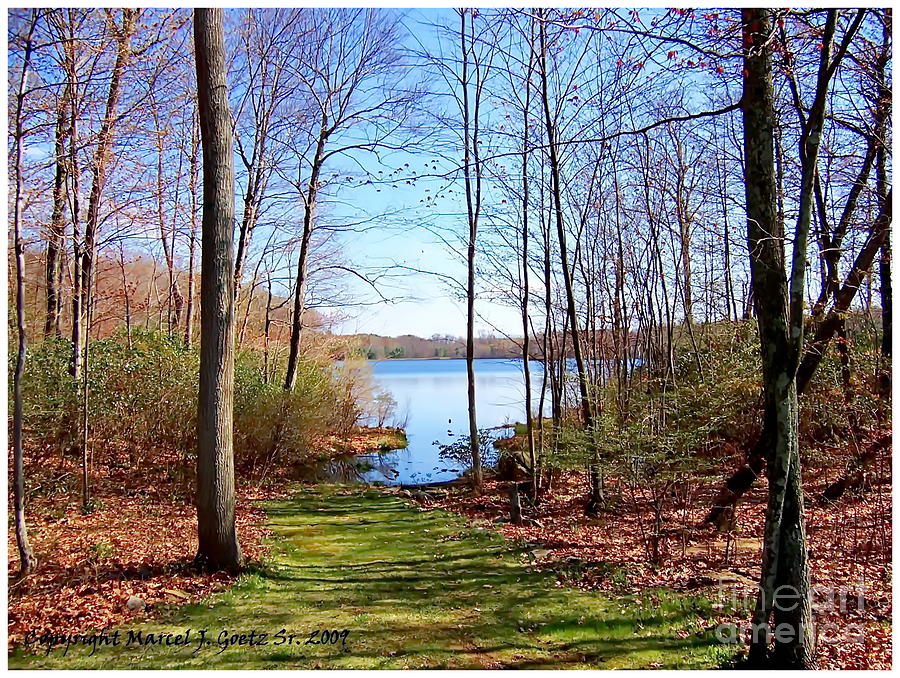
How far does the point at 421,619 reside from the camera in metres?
3.71

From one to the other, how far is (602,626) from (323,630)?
5.95 ft

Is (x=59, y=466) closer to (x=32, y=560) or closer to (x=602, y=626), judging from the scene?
(x=32, y=560)

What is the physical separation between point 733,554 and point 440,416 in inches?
621

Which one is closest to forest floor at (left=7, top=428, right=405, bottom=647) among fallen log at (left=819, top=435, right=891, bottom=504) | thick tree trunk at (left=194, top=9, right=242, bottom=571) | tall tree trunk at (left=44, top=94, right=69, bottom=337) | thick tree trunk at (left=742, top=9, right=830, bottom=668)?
thick tree trunk at (left=194, top=9, right=242, bottom=571)

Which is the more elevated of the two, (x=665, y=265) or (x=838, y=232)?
(x=665, y=265)

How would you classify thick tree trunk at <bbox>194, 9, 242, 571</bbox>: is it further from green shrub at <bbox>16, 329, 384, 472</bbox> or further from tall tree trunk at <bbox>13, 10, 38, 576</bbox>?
green shrub at <bbox>16, 329, 384, 472</bbox>

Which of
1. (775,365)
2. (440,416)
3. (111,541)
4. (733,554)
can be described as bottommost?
(440,416)

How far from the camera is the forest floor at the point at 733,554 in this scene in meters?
3.62

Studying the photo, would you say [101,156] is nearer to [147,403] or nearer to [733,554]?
[147,403]

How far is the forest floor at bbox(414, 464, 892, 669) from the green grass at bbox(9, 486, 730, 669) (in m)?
0.39

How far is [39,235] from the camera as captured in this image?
213 inches

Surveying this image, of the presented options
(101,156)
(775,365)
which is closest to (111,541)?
(101,156)

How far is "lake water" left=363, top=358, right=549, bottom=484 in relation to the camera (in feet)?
38.4

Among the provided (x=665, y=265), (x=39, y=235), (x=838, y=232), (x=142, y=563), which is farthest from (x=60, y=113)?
(x=665, y=265)
